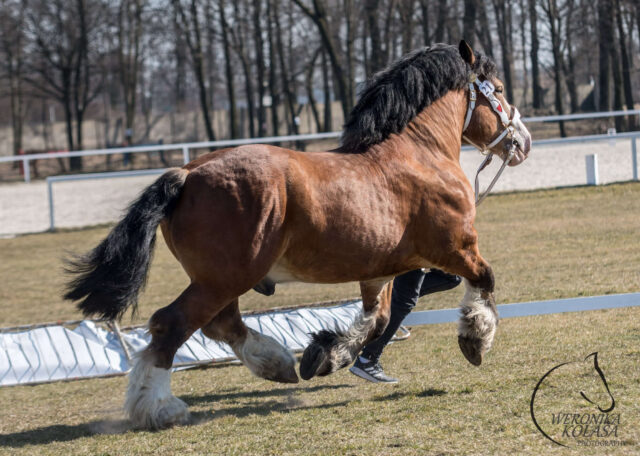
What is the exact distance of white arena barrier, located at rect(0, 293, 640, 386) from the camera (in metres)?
5.98

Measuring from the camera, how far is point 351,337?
4.88 metres

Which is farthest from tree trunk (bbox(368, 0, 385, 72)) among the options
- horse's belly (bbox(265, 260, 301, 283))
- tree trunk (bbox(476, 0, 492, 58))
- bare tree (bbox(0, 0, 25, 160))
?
horse's belly (bbox(265, 260, 301, 283))

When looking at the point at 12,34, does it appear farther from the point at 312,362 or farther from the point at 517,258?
the point at 312,362

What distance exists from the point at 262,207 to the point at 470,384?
69.9 inches

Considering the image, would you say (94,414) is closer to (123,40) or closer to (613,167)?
(613,167)

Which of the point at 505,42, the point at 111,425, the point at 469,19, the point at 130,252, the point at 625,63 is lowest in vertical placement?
the point at 111,425

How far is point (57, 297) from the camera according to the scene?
10.2 meters

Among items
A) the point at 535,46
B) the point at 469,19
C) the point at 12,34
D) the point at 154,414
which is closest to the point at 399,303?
the point at 154,414

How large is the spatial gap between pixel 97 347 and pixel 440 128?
3374 millimetres

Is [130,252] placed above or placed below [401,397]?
above

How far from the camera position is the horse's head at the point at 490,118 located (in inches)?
205

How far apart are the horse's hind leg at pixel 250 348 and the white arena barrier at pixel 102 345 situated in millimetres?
1079

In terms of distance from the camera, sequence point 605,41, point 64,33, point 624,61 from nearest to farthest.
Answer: point 605,41, point 624,61, point 64,33

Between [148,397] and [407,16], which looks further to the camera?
[407,16]
